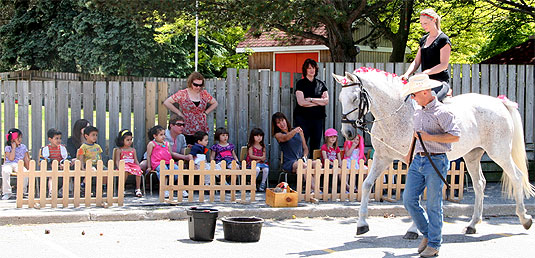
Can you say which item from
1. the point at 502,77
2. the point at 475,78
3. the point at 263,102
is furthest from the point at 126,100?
the point at 502,77

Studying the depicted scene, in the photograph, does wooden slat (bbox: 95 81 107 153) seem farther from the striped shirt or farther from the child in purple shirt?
the striped shirt

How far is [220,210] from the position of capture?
9555 millimetres

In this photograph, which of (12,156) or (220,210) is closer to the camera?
(220,210)

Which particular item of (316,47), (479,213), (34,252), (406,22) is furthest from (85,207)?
(316,47)

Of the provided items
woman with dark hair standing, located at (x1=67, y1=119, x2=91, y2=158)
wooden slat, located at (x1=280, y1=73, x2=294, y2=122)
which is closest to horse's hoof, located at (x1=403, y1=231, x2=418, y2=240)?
wooden slat, located at (x1=280, y1=73, x2=294, y2=122)

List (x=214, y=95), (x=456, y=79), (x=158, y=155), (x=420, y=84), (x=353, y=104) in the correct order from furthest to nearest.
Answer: (x=456, y=79) → (x=214, y=95) → (x=158, y=155) → (x=353, y=104) → (x=420, y=84)

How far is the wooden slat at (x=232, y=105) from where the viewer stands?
1262 cm

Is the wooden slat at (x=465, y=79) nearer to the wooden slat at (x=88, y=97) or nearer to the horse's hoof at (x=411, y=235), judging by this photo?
the horse's hoof at (x=411, y=235)

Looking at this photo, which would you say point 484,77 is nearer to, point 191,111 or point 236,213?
point 191,111

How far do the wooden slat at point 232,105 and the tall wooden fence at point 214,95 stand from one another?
0.06 ft

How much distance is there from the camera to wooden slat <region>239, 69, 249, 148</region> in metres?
12.7

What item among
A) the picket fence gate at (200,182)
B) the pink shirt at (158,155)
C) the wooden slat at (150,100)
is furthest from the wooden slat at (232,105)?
the picket fence gate at (200,182)

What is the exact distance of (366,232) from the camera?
8344mm

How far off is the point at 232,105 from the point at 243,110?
24 centimetres
